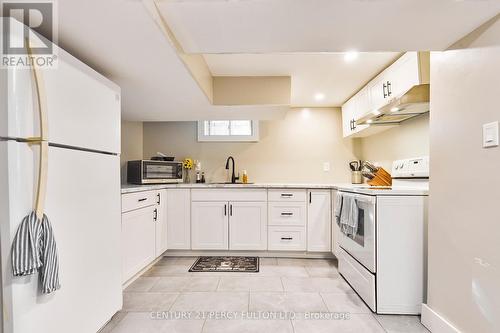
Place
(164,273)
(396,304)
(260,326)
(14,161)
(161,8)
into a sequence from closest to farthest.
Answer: (14,161)
(161,8)
(260,326)
(396,304)
(164,273)

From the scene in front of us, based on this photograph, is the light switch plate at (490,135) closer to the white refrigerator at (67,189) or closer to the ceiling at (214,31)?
the ceiling at (214,31)

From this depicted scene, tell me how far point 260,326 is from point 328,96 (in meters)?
2.72

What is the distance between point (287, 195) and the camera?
302cm

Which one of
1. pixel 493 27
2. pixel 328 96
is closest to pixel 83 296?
pixel 493 27

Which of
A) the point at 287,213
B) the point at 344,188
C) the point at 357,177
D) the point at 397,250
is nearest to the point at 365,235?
the point at 397,250

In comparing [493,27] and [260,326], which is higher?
[493,27]

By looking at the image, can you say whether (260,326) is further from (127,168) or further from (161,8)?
(127,168)

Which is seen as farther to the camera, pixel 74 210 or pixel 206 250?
pixel 206 250

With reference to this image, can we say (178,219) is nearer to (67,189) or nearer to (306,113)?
(67,189)

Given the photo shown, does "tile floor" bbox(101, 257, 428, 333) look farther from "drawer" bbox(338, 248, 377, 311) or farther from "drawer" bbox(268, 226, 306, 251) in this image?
"drawer" bbox(268, 226, 306, 251)

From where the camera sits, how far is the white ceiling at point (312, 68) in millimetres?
2244

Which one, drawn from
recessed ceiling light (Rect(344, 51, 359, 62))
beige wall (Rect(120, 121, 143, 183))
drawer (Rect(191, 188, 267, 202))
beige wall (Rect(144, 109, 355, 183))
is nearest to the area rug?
drawer (Rect(191, 188, 267, 202))

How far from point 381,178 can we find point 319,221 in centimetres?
85

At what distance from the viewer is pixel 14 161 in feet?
3.12
